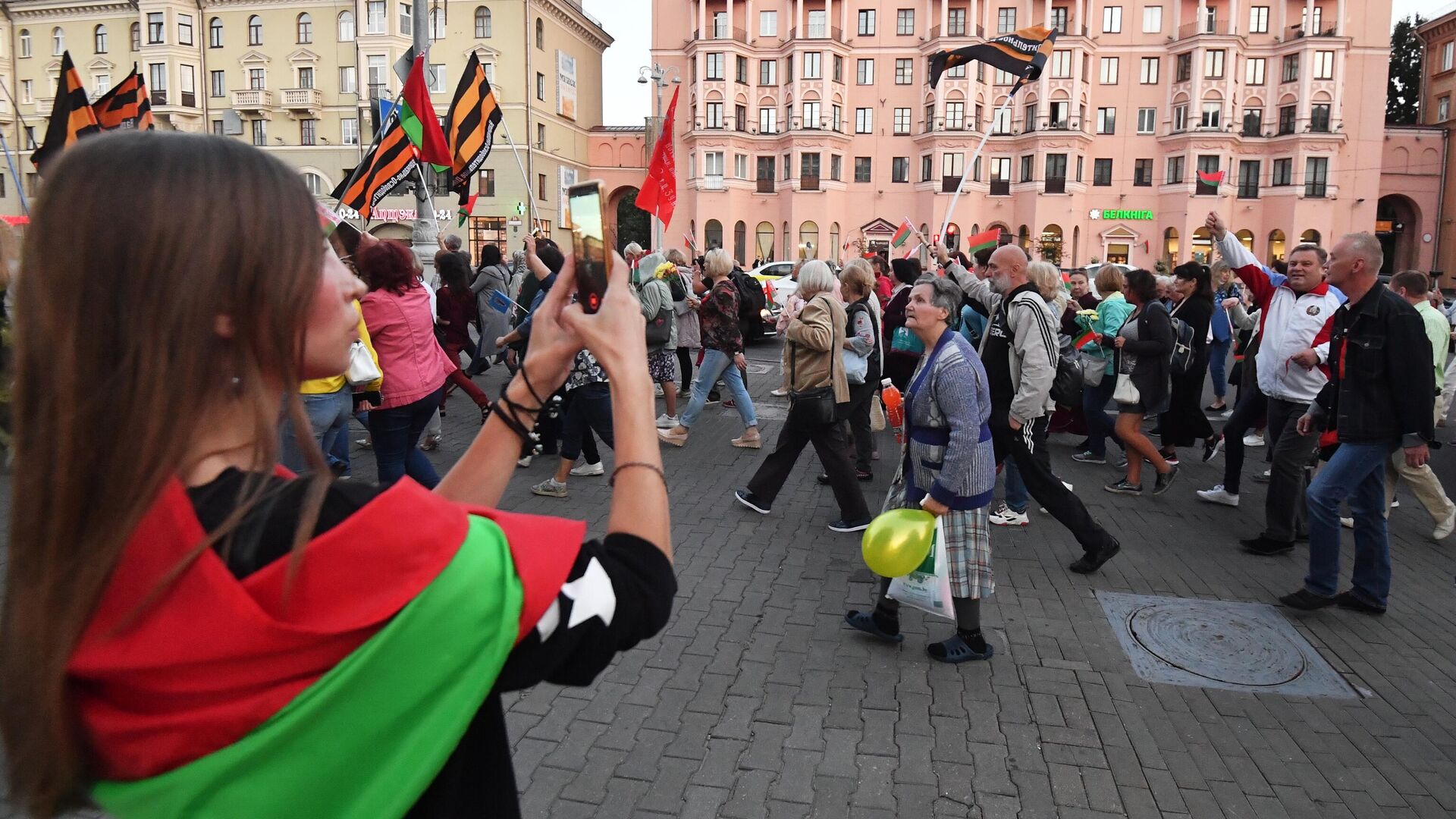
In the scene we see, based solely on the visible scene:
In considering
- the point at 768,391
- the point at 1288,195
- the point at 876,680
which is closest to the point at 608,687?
the point at 876,680

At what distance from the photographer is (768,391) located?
13258mm

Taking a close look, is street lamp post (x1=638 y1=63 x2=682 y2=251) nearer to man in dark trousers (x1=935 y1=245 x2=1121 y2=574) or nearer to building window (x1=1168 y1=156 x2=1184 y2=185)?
man in dark trousers (x1=935 y1=245 x2=1121 y2=574)

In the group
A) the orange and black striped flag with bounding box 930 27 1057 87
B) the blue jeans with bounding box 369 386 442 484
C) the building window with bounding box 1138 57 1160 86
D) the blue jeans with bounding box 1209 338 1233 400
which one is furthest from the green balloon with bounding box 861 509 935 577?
the building window with bounding box 1138 57 1160 86

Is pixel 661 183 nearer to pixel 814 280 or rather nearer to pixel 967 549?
pixel 814 280

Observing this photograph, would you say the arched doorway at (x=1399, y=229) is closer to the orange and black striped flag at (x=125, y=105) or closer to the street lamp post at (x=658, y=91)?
the street lamp post at (x=658, y=91)

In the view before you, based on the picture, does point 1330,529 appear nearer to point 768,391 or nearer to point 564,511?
point 564,511

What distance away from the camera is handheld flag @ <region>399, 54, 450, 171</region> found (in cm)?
1053

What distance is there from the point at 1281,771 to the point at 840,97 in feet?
189

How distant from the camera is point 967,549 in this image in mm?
4305

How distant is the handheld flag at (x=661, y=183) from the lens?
1177 centimetres

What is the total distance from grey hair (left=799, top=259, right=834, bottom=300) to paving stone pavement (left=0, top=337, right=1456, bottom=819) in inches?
84.9

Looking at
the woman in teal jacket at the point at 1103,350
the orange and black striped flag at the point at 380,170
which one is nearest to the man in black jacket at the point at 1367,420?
the woman in teal jacket at the point at 1103,350

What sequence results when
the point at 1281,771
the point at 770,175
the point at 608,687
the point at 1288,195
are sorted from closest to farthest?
the point at 1281,771
the point at 608,687
the point at 1288,195
the point at 770,175

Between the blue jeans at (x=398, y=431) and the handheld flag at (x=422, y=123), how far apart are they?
5521 mm
